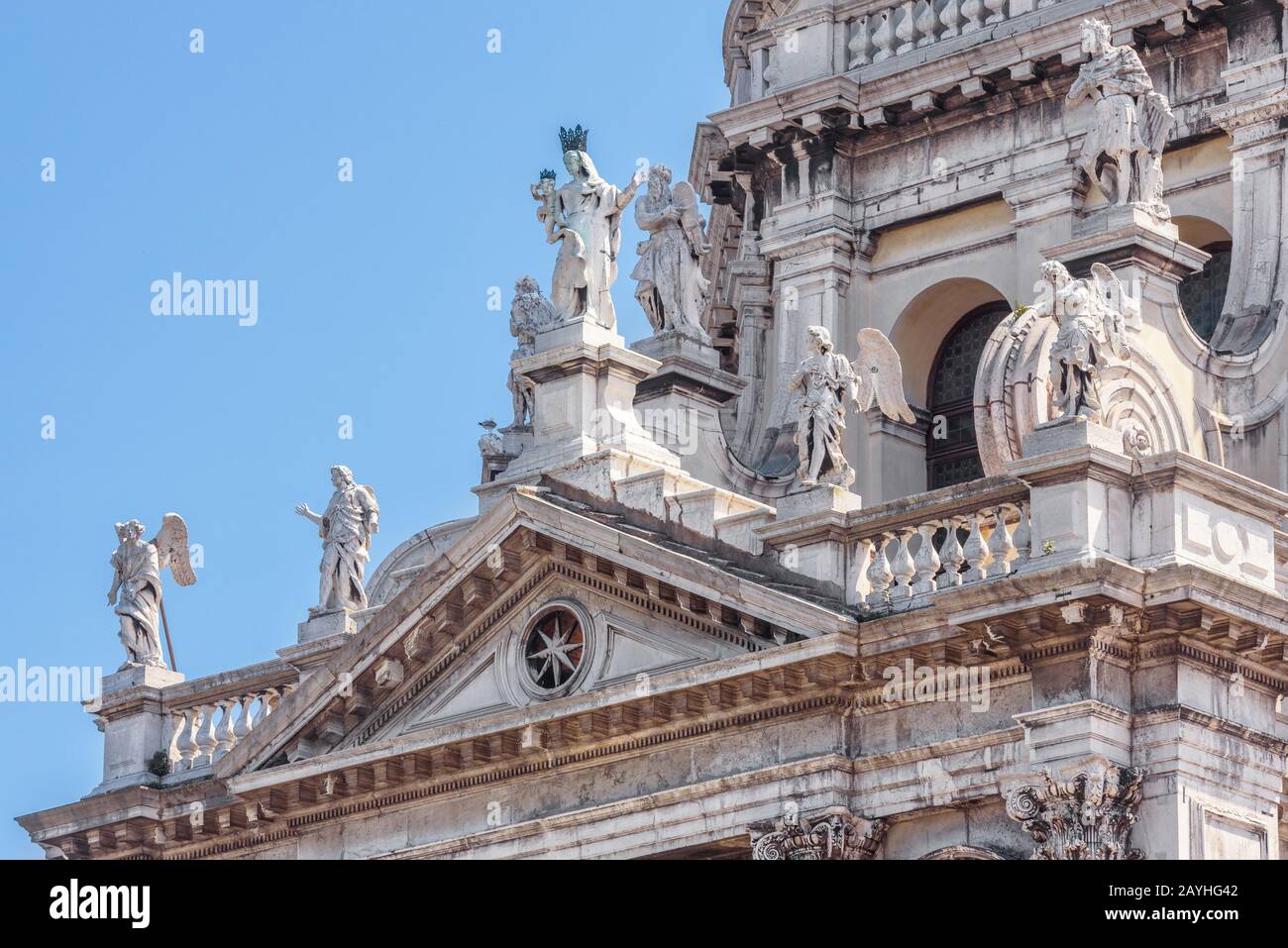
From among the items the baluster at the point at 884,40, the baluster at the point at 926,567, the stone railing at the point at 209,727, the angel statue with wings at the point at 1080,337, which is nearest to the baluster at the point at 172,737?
the stone railing at the point at 209,727

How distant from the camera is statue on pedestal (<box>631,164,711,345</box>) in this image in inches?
1411

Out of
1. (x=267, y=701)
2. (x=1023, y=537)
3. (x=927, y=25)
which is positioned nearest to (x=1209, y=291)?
(x=927, y=25)

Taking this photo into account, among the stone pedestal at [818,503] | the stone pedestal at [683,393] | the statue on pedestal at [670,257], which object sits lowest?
the stone pedestal at [818,503]

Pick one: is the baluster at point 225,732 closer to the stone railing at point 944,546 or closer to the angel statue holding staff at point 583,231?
the angel statue holding staff at point 583,231

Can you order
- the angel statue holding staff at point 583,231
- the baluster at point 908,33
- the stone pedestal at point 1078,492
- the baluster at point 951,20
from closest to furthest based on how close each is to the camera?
the stone pedestal at point 1078,492 → the angel statue holding staff at point 583,231 → the baluster at point 951,20 → the baluster at point 908,33

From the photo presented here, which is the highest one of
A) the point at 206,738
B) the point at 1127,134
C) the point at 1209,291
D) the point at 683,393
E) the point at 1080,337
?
the point at 1127,134

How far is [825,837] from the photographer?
31203mm

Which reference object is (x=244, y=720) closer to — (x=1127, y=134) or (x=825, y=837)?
(x=825, y=837)

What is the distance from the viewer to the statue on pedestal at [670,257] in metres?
35.8

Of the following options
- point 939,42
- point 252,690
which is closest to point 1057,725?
point 252,690

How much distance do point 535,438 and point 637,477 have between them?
1754 millimetres

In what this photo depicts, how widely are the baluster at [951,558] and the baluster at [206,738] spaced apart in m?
8.82

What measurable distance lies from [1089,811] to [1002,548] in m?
2.48

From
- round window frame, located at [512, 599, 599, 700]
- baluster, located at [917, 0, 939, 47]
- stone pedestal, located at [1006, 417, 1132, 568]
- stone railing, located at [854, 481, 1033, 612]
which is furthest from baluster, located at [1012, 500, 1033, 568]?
baluster, located at [917, 0, 939, 47]
